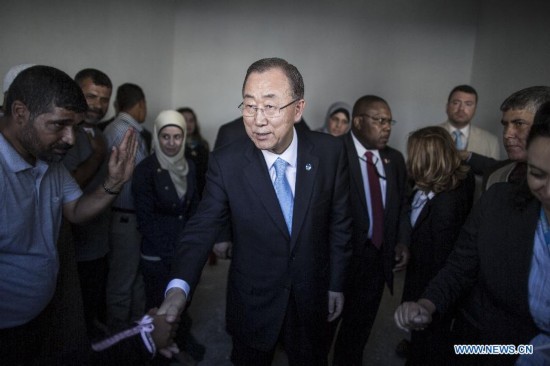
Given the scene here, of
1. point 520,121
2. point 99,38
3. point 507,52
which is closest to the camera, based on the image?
point 520,121

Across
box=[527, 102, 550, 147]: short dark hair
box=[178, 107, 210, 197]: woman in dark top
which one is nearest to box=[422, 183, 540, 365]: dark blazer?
box=[527, 102, 550, 147]: short dark hair

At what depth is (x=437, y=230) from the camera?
2.53 m

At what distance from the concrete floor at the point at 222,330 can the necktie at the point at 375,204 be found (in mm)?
1027

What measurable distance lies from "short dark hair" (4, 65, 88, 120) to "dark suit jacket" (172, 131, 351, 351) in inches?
26.5

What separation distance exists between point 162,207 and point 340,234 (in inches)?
55.4

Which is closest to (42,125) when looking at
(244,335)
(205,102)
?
(244,335)

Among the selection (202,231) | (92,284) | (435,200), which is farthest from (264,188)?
(92,284)

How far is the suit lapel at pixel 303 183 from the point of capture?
1.86 meters

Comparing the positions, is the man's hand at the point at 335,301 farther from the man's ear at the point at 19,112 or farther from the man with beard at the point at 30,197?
the man's ear at the point at 19,112

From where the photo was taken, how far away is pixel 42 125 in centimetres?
160

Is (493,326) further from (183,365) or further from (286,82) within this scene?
(183,365)

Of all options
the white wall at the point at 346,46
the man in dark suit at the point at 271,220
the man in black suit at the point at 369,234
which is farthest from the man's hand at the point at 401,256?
the white wall at the point at 346,46

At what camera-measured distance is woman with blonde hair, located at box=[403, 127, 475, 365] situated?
251cm

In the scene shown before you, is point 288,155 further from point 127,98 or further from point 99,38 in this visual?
point 99,38
